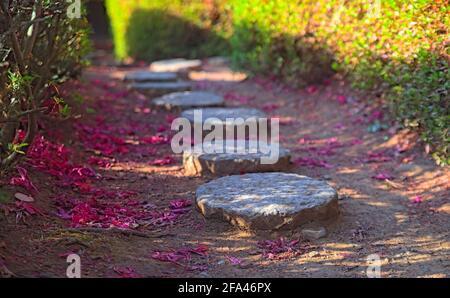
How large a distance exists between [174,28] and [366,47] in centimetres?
573

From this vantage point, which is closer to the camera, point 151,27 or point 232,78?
point 232,78

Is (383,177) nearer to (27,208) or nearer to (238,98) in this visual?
(27,208)

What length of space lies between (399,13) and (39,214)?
10.9 feet

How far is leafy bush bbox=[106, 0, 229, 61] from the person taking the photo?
433 inches

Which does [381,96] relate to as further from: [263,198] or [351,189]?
[263,198]

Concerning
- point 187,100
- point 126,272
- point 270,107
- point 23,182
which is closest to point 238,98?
point 270,107

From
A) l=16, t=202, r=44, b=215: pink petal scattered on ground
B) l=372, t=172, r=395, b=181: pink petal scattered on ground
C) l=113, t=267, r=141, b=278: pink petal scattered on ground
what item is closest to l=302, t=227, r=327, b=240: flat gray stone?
l=113, t=267, r=141, b=278: pink petal scattered on ground

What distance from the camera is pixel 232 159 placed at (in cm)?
495

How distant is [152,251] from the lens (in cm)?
374

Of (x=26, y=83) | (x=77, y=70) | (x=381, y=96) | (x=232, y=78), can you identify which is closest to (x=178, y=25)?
(x=232, y=78)

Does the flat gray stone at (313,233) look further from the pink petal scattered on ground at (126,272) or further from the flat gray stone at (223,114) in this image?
the flat gray stone at (223,114)

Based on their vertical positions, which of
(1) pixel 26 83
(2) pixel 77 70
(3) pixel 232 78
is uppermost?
(1) pixel 26 83

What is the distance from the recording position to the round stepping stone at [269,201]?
3998 millimetres

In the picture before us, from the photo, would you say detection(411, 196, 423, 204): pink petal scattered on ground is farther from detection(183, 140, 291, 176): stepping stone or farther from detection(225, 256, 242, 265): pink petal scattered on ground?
detection(225, 256, 242, 265): pink petal scattered on ground
